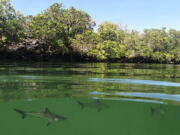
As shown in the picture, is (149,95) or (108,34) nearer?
(149,95)

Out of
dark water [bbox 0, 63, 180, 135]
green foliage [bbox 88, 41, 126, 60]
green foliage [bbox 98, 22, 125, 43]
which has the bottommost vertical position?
dark water [bbox 0, 63, 180, 135]

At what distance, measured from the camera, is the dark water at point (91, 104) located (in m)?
14.6

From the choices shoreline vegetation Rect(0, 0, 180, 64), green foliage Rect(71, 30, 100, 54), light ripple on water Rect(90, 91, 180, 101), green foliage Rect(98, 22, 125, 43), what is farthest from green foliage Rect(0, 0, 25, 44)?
light ripple on water Rect(90, 91, 180, 101)

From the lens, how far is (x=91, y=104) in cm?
1208

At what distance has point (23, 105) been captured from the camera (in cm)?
1588

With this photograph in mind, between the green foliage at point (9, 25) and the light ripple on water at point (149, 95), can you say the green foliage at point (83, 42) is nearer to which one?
the green foliage at point (9, 25)

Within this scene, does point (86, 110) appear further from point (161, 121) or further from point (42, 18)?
point (42, 18)

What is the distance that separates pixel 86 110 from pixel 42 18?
31873 millimetres

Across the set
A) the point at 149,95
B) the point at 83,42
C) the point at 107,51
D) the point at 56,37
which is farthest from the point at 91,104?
the point at 107,51

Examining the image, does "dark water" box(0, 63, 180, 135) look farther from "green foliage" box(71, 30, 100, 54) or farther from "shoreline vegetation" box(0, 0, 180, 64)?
"green foliage" box(71, 30, 100, 54)

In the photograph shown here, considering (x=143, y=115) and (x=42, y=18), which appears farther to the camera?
(x=42, y=18)

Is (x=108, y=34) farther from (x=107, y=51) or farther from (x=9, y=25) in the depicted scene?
(x=9, y=25)

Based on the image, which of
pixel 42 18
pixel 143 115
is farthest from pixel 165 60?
pixel 143 115

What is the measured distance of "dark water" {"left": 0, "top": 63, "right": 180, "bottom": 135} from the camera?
14.6 meters
